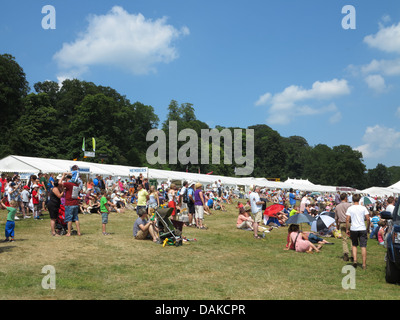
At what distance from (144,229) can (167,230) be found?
830mm

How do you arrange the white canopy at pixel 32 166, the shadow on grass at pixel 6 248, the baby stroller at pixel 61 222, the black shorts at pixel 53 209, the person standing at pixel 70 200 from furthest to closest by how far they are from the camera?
the white canopy at pixel 32 166, the baby stroller at pixel 61 222, the black shorts at pixel 53 209, the person standing at pixel 70 200, the shadow on grass at pixel 6 248

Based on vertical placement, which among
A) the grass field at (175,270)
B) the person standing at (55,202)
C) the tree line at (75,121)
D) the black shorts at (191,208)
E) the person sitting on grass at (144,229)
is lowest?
the grass field at (175,270)

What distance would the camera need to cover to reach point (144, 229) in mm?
12602

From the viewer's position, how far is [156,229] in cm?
1291

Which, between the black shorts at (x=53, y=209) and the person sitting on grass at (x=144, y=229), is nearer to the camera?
the black shorts at (x=53, y=209)

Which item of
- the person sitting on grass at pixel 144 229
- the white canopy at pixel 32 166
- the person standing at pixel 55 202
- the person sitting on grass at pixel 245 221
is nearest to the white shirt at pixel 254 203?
the person sitting on grass at pixel 245 221

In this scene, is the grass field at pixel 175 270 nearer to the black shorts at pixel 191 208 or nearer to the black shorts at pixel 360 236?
the black shorts at pixel 360 236

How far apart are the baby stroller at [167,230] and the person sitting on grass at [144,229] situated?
21cm

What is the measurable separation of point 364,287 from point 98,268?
18.1 ft

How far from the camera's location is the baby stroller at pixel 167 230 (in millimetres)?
11961

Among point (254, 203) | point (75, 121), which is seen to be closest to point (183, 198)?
point (254, 203)

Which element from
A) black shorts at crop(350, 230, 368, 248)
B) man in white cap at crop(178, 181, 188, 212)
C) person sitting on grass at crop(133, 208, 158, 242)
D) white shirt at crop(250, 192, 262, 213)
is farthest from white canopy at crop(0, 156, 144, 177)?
black shorts at crop(350, 230, 368, 248)

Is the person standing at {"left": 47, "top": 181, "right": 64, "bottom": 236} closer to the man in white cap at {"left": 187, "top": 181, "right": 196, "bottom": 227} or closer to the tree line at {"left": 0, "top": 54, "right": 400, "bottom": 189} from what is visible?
the man in white cap at {"left": 187, "top": 181, "right": 196, "bottom": 227}
